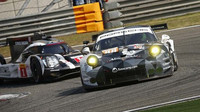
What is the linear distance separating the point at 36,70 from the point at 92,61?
3.49m

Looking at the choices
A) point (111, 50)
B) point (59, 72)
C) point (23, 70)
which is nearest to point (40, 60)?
point (59, 72)

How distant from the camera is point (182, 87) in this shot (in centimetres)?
844

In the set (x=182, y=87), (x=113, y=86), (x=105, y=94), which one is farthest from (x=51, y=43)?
(x=182, y=87)

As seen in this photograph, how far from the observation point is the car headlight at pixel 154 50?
31.4 feet

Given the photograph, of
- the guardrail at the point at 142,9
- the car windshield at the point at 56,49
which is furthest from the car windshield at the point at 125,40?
the guardrail at the point at 142,9

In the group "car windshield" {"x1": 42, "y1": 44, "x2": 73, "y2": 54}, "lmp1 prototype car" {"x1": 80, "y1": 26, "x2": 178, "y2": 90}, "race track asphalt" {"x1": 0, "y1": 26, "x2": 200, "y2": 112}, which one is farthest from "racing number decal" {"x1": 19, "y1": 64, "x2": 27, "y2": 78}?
"lmp1 prototype car" {"x1": 80, "y1": 26, "x2": 178, "y2": 90}

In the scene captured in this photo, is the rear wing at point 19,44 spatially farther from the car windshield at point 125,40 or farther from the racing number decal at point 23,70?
the car windshield at point 125,40

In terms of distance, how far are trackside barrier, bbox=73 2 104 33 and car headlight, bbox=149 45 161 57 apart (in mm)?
9895

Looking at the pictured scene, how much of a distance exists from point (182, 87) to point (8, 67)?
680 centimetres

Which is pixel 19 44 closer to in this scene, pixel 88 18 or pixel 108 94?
pixel 88 18

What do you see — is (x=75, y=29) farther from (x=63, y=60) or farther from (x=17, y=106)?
(x=17, y=106)

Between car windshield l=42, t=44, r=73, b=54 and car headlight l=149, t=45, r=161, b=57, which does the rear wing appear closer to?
car windshield l=42, t=44, r=73, b=54

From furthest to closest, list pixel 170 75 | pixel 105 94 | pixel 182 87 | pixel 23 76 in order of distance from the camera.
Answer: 1. pixel 23 76
2. pixel 170 75
3. pixel 105 94
4. pixel 182 87

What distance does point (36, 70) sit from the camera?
12.9 meters
